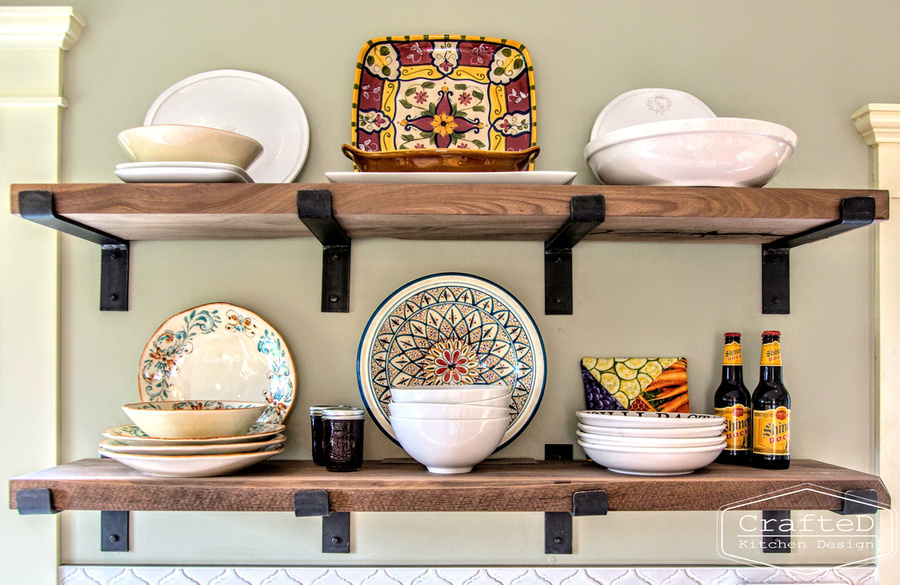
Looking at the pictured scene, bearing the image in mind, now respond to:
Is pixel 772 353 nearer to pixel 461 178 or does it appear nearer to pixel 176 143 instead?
pixel 461 178

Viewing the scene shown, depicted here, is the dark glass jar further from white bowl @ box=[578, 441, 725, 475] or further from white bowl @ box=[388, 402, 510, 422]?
white bowl @ box=[578, 441, 725, 475]

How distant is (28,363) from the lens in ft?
4.11

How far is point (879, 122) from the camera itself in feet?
4.21

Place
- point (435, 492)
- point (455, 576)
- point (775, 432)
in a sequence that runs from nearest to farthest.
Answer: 1. point (435, 492)
2. point (775, 432)
3. point (455, 576)

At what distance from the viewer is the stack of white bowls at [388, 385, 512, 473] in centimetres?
104

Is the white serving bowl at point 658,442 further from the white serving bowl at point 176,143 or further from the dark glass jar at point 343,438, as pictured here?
the white serving bowl at point 176,143

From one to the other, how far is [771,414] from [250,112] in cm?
110

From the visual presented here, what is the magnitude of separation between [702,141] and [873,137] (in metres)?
0.51

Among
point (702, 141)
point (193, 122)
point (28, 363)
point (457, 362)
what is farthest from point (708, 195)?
point (28, 363)

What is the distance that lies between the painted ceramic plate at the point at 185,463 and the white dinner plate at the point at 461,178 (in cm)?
47

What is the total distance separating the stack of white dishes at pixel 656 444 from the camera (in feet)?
3.41

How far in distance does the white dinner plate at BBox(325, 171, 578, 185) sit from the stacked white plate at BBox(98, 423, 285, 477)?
442 mm

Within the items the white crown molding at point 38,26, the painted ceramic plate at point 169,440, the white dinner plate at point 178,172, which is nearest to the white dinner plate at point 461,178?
the white dinner plate at point 178,172

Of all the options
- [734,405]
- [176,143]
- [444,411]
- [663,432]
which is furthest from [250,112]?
[734,405]
